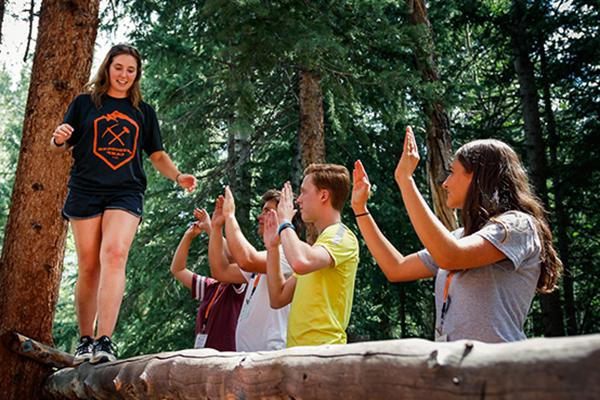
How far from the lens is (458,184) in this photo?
10.5ft

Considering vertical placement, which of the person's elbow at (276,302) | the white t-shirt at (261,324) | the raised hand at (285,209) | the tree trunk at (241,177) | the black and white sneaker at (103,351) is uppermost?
the tree trunk at (241,177)

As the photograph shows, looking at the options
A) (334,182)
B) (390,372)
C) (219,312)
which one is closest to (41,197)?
(219,312)

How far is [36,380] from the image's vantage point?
197 inches

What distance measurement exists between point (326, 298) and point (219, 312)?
1.72 m

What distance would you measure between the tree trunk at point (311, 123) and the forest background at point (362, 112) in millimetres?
211

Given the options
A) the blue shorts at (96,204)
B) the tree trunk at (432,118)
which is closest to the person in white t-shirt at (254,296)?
the blue shorts at (96,204)

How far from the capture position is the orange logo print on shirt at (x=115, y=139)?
15.6 ft

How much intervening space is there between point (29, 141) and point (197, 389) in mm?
3275

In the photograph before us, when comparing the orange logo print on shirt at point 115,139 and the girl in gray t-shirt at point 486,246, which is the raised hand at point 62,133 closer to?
the orange logo print on shirt at point 115,139

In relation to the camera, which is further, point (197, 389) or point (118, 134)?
point (118, 134)

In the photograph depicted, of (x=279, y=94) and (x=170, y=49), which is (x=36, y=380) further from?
(x=279, y=94)

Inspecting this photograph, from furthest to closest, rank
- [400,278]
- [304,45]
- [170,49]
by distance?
[170,49] < [304,45] < [400,278]

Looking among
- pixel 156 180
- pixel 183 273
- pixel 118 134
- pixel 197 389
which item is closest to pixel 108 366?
pixel 197 389

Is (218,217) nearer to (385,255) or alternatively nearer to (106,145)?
(106,145)
